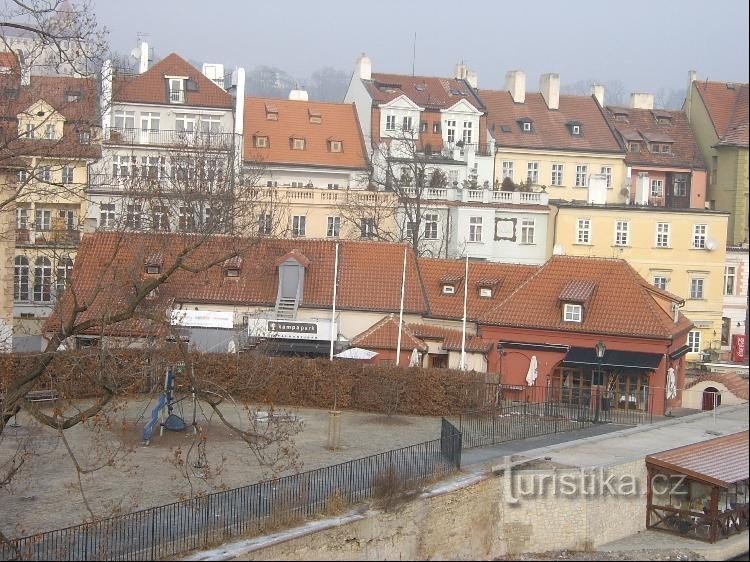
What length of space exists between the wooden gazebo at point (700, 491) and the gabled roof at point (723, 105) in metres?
34.2

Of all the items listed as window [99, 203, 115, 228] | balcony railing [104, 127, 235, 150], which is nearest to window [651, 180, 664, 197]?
balcony railing [104, 127, 235, 150]

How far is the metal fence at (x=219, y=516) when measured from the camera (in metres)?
17.4

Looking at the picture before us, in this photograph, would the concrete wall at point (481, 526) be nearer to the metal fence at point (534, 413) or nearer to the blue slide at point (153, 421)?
the metal fence at point (534, 413)

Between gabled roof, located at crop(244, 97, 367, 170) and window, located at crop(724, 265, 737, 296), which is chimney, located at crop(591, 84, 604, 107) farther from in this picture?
window, located at crop(724, 265, 737, 296)

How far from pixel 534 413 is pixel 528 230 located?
21522 millimetres

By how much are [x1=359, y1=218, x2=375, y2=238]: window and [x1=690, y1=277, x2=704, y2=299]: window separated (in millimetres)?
14117

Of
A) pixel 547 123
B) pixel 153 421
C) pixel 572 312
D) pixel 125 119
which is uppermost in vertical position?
pixel 547 123

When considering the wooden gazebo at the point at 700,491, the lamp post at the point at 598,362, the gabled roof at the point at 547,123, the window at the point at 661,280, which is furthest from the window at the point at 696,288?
the wooden gazebo at the point at 700,491

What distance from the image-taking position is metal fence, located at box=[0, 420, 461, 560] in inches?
685

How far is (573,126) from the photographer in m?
59.8

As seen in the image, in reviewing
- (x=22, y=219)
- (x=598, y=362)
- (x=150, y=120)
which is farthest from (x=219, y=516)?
(x=150, y=120)

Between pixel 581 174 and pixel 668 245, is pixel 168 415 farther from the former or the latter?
pixel 581 174

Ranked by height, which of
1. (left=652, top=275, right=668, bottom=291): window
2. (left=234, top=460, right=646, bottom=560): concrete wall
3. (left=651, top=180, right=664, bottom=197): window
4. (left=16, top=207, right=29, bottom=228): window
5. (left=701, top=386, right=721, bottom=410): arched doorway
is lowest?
(left=234, top=460, right=646, bottom=560): concrete wall

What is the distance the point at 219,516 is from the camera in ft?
62.8
